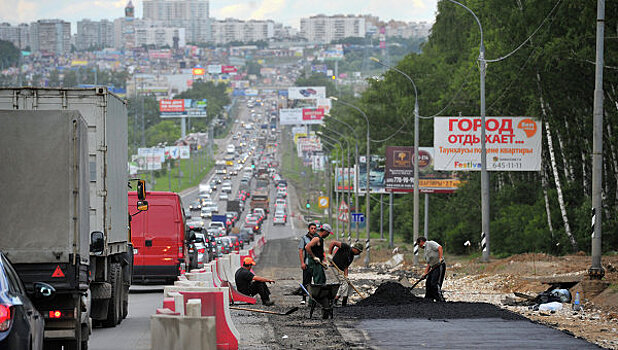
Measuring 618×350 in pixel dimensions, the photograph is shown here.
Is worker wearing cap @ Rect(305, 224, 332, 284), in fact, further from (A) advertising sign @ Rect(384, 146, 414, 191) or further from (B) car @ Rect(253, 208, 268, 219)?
(B) car @ Rect(253, 208, 268, 219)

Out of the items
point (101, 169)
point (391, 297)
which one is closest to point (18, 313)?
point (101, 169)

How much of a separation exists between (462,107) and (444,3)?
11.1 meters

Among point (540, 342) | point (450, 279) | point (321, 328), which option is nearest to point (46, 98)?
point (321, 328)

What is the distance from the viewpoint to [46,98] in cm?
1855

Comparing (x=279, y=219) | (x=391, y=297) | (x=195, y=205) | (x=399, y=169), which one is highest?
(x=399, y=169)

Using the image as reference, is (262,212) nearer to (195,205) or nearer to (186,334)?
(195,205)

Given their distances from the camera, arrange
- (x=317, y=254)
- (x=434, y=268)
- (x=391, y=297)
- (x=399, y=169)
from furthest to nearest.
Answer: (x=399, y=169), (x=434, y=268), (x=391, y=297), (x=317, y=254)

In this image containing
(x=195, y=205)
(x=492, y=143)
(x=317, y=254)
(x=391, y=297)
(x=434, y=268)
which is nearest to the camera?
(x=317, y=254)

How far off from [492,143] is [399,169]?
1361cm

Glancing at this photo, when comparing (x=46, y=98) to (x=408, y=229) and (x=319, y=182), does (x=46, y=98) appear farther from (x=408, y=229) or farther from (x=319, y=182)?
(x=319, y=182)

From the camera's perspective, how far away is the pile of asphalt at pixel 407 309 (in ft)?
67.1

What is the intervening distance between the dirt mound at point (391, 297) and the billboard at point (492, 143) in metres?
26.5

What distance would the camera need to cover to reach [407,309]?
2170 cm

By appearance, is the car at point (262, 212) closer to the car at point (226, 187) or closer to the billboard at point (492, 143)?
the car at point (226, 187)
